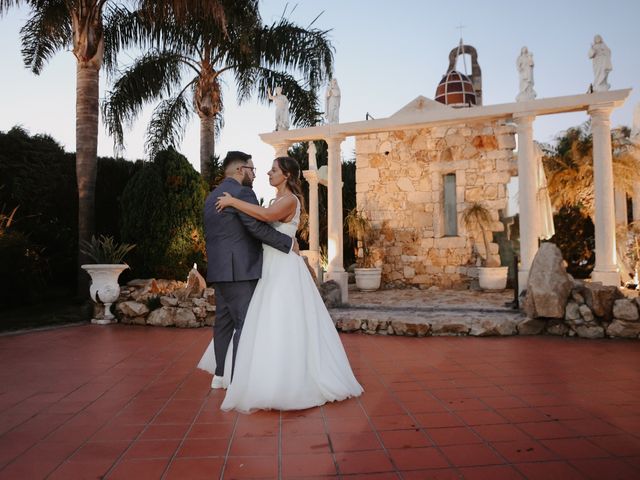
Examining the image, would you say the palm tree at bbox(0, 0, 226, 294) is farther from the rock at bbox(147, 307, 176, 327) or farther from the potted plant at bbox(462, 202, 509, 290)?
the potted plant at bbox(462, 202, 509, 290)

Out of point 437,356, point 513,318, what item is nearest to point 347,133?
point 513,318

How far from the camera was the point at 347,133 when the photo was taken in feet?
30.4

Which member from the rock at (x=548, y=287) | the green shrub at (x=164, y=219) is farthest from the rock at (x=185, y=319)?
the rock at (x=548, y=287)


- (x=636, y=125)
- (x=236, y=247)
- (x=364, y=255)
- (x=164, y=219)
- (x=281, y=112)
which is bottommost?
(x=364, y=255)

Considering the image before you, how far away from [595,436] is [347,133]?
7.40 metres

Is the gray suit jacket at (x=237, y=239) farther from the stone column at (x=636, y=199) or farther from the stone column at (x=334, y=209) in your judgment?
the stone column at (x=636, y=199)

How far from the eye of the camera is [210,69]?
1255cm

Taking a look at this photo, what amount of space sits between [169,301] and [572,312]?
590 cm

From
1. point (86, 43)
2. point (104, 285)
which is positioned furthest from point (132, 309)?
point (86, 43)

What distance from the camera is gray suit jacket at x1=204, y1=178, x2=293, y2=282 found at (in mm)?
3537

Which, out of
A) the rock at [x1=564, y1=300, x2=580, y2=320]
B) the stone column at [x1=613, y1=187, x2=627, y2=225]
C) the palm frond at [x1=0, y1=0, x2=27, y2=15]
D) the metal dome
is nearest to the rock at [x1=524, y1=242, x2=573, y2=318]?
the rock at [x1=564, y1=300, x2=580, y2=320]

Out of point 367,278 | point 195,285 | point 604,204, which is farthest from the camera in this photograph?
point 367,278

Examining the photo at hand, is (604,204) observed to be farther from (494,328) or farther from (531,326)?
(494,328)

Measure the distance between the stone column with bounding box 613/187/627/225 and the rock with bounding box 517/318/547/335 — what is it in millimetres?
6306
